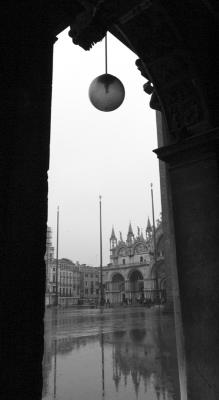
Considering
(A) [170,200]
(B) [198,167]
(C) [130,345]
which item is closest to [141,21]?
(B) [198,167]

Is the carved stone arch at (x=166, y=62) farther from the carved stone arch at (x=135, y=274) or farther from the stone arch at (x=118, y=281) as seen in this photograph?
the stone arch at (x=118, y=281)

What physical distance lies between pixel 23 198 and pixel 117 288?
83.1 metres

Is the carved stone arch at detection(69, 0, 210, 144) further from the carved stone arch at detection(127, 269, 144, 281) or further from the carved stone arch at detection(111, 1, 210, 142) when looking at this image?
the carved stone arch at detection(127, 269, 144, 281)

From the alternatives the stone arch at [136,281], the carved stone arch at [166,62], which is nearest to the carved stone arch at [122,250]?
the stone arch at [136,281]

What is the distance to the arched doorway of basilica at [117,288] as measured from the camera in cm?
7931

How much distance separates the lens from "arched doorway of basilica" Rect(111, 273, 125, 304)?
79.3 meters

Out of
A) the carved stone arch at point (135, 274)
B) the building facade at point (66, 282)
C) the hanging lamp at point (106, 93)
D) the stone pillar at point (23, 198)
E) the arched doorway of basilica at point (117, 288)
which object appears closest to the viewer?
the stone pillar at point (23, 198)

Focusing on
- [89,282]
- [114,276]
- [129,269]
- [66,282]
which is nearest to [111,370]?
[129,269]

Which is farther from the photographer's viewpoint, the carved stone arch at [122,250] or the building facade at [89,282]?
the building facade at [89,282]

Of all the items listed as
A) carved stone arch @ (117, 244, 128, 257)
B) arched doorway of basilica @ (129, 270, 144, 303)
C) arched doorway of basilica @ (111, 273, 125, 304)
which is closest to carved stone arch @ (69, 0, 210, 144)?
arched doorway of basilica @ (129, 270, 144, 303)

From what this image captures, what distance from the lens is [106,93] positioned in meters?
3.99

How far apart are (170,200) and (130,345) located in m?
4.72

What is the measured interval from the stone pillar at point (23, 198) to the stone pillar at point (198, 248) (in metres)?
2.51

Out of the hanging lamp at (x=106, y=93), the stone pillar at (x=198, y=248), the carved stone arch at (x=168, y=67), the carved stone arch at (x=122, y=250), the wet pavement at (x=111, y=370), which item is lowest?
the wet pavement at (x=111, y=370)
